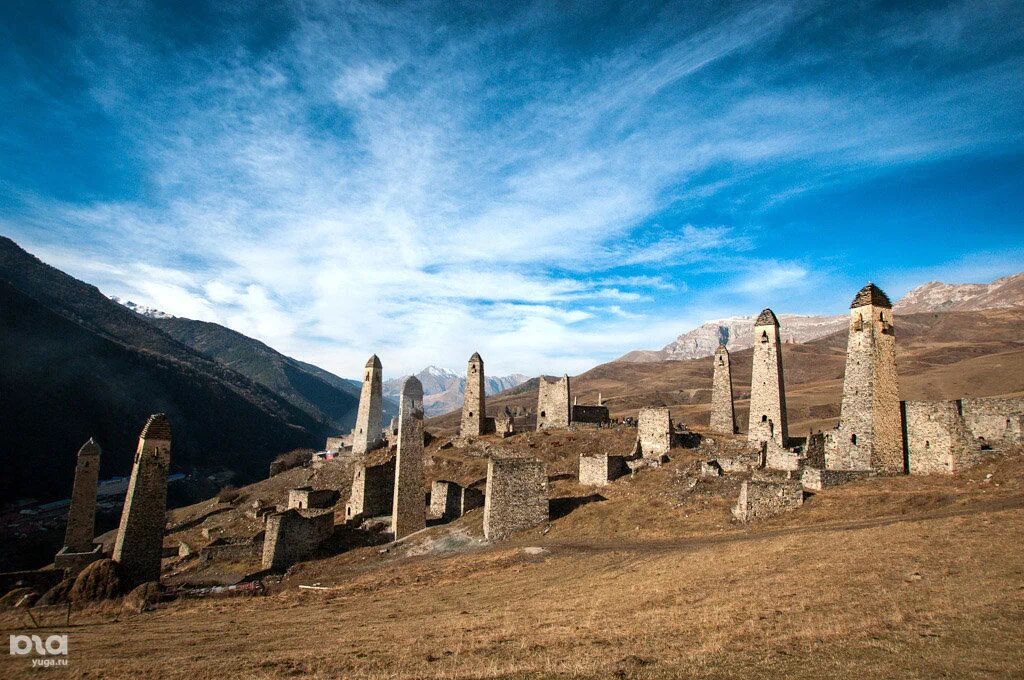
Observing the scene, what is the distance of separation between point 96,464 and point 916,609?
4223 centimetres

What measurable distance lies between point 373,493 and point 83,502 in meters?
18.1

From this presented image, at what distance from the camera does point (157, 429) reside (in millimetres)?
26047

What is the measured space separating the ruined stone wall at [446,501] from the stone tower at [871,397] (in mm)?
22419

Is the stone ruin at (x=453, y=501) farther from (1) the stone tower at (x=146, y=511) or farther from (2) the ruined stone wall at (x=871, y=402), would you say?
(2) the ruined stone wall at (x=871, y=402)

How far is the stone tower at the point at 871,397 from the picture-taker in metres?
27.6

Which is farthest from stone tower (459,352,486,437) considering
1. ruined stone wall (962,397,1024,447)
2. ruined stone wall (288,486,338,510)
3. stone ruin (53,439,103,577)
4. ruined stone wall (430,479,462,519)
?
ruined stone wall (962,397,1024,447)

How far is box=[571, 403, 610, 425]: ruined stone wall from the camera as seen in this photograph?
6078 centimetres

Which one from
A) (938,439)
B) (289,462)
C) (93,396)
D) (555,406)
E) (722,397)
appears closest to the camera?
(938,439)

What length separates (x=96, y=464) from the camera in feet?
112

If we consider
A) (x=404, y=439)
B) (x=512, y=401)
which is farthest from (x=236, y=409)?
(x=404, y=439)

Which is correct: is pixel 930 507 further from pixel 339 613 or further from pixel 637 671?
pixel 339 613

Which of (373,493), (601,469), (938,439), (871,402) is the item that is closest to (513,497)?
(601,469)

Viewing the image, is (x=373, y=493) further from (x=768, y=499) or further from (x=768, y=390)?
(x=768, y=390)

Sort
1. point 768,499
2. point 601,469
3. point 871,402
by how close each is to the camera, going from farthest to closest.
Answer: point 601,469
point 871,402
point 768,499
